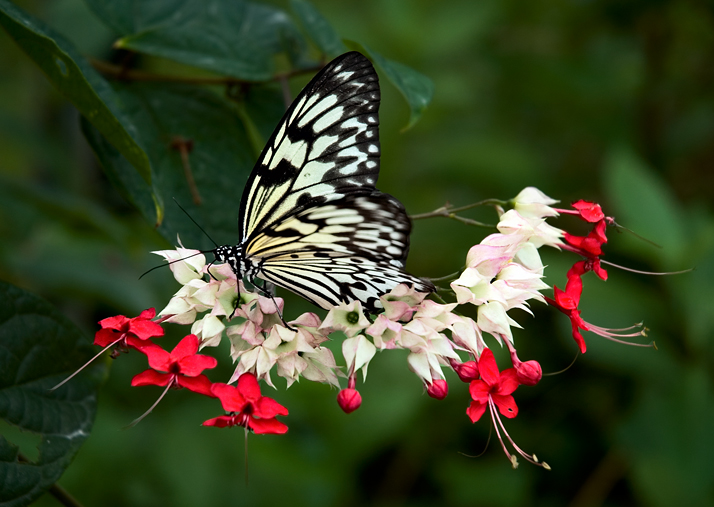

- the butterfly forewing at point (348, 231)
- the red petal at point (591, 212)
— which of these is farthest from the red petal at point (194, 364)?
the red petal at point (591, 212)

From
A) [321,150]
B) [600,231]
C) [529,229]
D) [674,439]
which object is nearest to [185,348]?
[321,150]

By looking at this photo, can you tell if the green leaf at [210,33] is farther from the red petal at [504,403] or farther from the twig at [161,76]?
the red petal at [504,403]

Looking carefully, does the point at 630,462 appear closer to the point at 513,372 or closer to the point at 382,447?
the point at 382,447

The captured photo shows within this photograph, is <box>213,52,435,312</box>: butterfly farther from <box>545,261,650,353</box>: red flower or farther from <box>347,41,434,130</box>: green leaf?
<box>545,261,650,353</box>: red flower

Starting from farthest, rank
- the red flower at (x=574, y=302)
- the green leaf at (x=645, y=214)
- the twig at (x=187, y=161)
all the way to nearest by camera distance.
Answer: the green leaf at (x=645, y=214)
the twig at (x=187, y=161)
the red flower at (x=574, y=302)

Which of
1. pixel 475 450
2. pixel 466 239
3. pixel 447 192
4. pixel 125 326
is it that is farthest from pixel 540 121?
pixel 125 326

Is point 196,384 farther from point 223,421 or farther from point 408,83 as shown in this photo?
point 408,83

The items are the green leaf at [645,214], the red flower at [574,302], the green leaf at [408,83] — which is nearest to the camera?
the red flower at [574,302]
